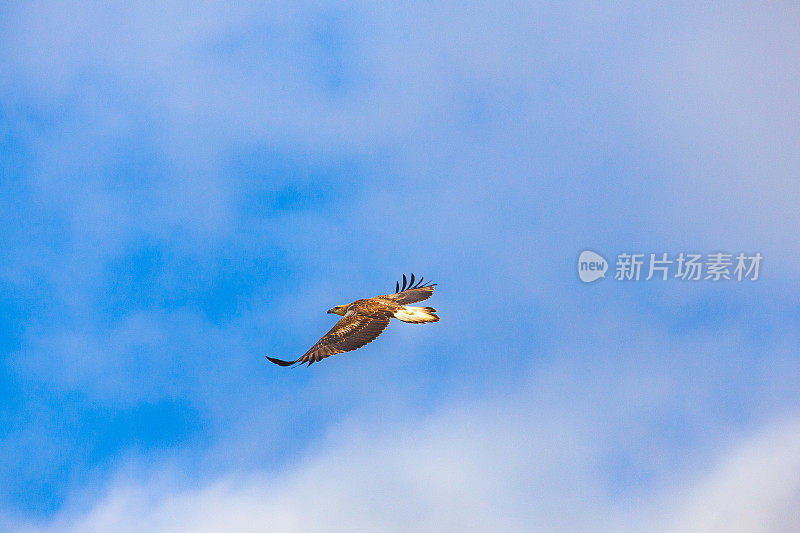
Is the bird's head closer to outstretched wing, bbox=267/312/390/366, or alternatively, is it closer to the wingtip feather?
outstretched wing, bbox=267/312/390/366

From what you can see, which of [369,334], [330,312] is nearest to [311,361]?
[369,334]

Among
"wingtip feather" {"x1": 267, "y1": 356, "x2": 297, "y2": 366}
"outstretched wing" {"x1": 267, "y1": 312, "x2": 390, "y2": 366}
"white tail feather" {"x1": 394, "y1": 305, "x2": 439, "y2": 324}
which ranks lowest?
"wingtip feather" {"x1": 267, "y1": 356, "x2": 297, "y2": 366}

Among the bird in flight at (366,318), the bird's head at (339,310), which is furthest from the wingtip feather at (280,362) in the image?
the bird's head at (339,310)

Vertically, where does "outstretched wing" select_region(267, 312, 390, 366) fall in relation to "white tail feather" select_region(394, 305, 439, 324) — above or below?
below

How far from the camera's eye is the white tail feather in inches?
1427

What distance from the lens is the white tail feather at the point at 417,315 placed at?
36250 mm

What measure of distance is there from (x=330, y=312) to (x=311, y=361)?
6120 millimetres

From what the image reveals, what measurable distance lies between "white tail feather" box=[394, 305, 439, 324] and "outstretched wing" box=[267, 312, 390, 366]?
35.0 inches

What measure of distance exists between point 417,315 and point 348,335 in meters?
4.23

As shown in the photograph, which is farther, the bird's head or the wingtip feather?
the bird's head

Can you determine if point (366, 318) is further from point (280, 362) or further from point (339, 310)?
point (280, 362)

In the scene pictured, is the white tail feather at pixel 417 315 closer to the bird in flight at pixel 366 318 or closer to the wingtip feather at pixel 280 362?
the bird in flight at pixel 366 318

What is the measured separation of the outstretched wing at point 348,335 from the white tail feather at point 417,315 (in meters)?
0.89

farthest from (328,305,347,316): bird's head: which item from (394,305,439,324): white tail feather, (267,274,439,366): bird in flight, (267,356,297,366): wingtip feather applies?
(267,356,297,366): wingtip feather
